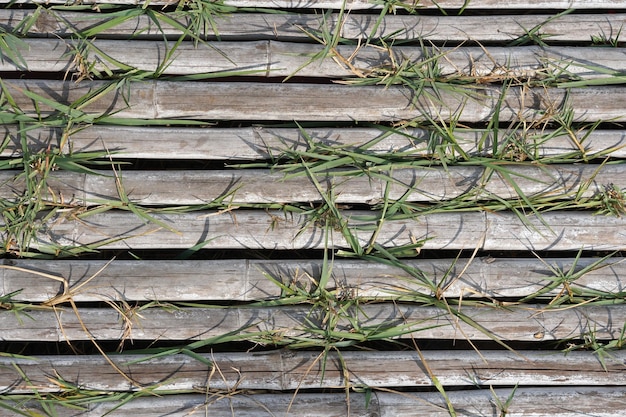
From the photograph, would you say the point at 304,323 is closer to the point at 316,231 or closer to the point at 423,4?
the point at 316,231

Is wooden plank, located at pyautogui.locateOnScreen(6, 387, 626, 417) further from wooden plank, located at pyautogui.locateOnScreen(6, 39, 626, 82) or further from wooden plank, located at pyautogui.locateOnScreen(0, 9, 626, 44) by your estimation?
wooden plank, located at pyautogui.locateOnScreen(0, 9, 626, 44)

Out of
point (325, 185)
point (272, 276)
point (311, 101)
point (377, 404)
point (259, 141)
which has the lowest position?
point (377, 404)

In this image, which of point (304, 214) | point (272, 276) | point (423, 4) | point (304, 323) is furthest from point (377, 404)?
point (423, 4)

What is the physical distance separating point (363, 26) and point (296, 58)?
0.26m

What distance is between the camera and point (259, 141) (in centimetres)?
206

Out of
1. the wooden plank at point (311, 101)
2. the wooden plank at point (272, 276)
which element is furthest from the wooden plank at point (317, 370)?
the wooden plank at point (311, 101)

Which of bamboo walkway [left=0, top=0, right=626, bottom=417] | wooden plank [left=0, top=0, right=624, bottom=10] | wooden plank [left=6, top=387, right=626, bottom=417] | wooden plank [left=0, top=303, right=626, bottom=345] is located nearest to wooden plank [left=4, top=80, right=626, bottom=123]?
bamboo walkway [left=0, top=0, right=626, bottom=417]

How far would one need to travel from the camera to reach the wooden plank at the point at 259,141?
2.03 m

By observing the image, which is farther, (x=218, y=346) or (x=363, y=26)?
(x=363, y=26)

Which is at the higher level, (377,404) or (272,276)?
(272,276)

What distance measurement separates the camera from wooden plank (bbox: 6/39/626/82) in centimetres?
208

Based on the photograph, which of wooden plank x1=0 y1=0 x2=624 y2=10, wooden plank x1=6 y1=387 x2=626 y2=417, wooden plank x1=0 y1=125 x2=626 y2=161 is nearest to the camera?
wooden plank x1=6 y1=387 x2=626 y2=417

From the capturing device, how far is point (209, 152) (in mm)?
2049

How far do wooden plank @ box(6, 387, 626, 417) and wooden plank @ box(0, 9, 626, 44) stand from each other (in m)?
1.17
